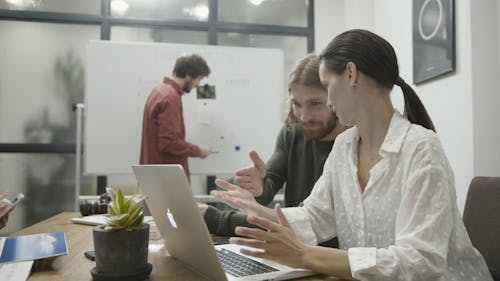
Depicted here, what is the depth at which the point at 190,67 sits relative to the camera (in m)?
2.99

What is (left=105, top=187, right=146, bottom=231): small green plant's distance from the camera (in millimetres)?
793

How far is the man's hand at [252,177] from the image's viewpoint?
4.53 ft

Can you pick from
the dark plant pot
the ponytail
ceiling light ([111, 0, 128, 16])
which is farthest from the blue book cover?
ceiling light ([111, 0, 128, 16])

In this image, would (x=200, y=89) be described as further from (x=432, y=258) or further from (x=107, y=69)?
(x=432, y=258)

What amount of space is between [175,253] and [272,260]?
246 mm

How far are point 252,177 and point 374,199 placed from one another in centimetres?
48

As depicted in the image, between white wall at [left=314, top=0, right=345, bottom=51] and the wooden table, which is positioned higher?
white wall at [left=314, top=0, right=345, bottom=51]

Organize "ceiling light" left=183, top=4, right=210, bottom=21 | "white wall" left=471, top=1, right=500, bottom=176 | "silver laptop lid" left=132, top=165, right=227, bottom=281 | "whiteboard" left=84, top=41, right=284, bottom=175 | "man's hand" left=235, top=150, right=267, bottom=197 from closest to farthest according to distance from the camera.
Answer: "silver laptop lid" left=132, top=165, right=227, bottom=281
"man's hand" left=235, top=150, right=267, bottom=197
"white wall" left=471, top=1, right=500, bottom=176
"whiteboard" left=84, top=41, right=284, bottom=175
"ceiling light" left=183, top=4, right=210, bottom=21

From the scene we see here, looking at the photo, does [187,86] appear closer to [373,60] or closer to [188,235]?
[373,60]

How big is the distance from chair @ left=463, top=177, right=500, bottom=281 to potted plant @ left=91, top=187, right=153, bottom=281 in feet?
2.76

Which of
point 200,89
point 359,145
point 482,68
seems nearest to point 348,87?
point 359,145

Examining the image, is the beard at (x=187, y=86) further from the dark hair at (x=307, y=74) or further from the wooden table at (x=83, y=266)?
the wooden table at (x=83, y=266)

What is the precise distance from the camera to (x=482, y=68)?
6.57ft

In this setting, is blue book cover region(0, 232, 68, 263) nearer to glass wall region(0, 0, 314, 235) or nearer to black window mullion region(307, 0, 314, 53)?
glass wall region(0, 0, 314, 235)
